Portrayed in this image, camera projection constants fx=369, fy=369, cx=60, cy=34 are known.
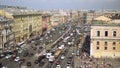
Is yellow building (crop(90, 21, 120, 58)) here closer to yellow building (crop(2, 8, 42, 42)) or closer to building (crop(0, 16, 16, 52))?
building (crop(0, 16, 16, 52))

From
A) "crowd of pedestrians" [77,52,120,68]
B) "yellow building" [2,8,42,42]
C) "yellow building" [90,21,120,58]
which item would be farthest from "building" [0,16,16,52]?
"yellow building" [90,21,120,58]

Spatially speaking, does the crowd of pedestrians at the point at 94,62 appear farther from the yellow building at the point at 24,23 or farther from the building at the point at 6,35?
the yellow building at the point at 24,23

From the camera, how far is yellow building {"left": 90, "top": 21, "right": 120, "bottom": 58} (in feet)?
222

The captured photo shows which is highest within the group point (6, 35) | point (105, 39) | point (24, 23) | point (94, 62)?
point (105, 39)

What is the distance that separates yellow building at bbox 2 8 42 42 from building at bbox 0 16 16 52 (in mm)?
3647

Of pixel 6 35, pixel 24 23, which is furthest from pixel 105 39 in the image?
pixel 24 23

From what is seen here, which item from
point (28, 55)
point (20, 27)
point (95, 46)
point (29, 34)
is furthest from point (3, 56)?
point (29, 34)

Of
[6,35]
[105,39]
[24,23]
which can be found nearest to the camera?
[105,39]

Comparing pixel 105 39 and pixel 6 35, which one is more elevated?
pixel 105 39

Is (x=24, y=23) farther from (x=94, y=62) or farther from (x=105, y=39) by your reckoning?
(x=94, y=62)

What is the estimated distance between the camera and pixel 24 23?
342ft

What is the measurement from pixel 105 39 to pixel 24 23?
4121cm

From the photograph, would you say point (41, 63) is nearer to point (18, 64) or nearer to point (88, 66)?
point (18, 64)

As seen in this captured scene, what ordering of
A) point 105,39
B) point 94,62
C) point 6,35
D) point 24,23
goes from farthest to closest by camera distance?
1. point 24,23
2. point 6,35
3. point 105,39
4. point 94,62
